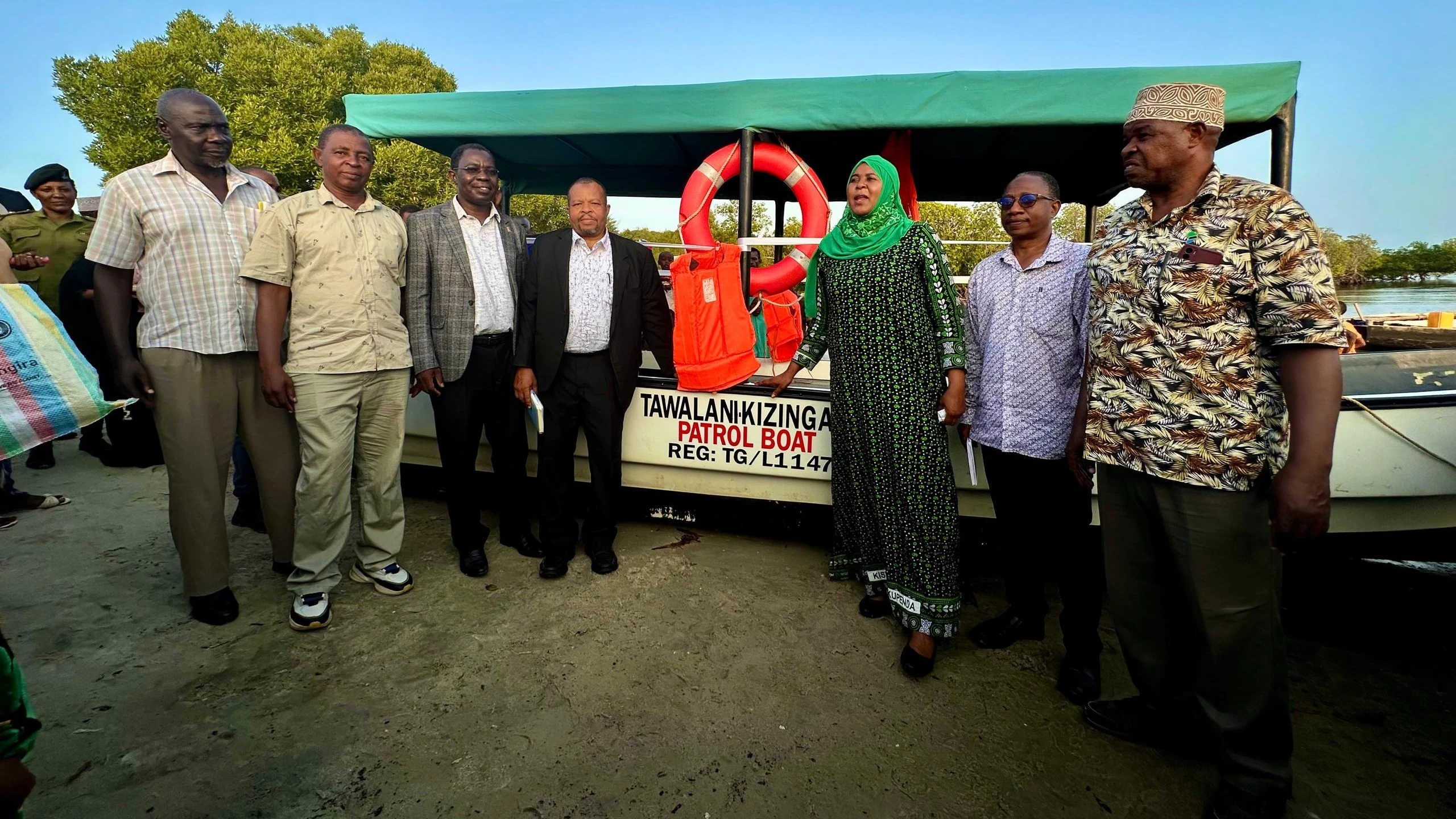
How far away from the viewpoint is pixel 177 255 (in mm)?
2398

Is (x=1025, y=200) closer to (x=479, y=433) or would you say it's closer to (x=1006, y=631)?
(x=1006, y=631)

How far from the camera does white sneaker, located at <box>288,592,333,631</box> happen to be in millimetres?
2539

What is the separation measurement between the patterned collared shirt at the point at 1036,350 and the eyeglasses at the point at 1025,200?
15 cm

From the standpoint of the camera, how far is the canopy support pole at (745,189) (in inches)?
134

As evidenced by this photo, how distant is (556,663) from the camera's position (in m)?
2.36

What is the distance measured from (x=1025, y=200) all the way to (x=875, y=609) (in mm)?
1585

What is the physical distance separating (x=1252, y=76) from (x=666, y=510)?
3.30 meters

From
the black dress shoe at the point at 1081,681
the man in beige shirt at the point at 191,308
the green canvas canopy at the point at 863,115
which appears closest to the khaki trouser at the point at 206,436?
the man in beige shirt at the point at 191,308

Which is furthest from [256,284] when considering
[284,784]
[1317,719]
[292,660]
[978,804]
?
[1317,719]

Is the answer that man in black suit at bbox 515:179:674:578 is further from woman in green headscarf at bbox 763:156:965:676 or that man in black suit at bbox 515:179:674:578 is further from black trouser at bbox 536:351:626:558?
woman in green headscarf at bbox 763:156:965:676

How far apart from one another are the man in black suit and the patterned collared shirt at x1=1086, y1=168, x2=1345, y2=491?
1876 millimetres

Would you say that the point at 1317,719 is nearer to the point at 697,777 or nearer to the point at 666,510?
the point at 697,777

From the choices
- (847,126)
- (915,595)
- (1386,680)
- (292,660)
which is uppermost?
(847,126)

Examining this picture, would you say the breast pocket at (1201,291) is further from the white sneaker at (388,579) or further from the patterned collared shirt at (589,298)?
the white sneaker at (388,579)
